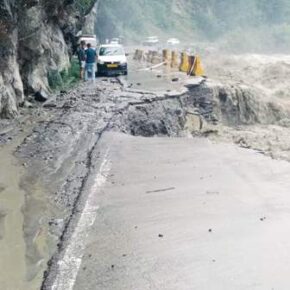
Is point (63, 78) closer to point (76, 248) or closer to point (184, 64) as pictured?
point (184, 64)

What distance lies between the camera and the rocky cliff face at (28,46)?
15836 millimetres

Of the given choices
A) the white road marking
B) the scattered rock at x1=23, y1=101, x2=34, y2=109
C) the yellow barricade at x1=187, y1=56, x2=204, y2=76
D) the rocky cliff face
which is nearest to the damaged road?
the white road marking

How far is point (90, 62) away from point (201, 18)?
227ft

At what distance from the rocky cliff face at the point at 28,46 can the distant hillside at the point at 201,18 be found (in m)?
52.4

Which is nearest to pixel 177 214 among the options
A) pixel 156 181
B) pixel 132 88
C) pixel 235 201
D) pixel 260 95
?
pixel 235 201

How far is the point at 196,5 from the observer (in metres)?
91.9

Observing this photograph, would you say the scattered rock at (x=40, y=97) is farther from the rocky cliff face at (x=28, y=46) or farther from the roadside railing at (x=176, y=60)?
the roadside railing at (x=176, y=60)

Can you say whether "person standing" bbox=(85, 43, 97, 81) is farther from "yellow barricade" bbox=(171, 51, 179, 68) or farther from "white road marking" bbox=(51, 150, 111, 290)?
"white road marking" bbox=(51, 150, 111, 290)

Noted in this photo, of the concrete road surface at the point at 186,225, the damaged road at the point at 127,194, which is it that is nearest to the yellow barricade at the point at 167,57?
the damaged road at the point at 127,194

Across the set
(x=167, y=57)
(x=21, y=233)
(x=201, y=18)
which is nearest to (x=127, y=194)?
(x=21, y=233)

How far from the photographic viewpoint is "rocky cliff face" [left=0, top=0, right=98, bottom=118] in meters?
15.8

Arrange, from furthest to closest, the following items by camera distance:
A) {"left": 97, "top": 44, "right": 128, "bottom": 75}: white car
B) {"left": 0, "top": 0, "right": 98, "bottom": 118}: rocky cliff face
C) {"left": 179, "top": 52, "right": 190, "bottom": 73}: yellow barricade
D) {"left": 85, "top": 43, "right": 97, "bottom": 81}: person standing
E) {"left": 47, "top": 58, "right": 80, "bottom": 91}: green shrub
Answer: {"left": 97, "top": 44, "right": 128, "bottom": 75}: white car < {"left": 179, "top": 52, "right": 190, "bottom": 73}: yellow barricade < {"left": 85, "top": 43, "right": 97, "bottom": 81}: person standing < {"left": 47, "top": 58, "right": 80, "bottom": 91}: green shrub < {"left": 0, "top": 0, "right": 98, "bottom": 118}: rocky cliff face

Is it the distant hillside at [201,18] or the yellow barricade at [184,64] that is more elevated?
the yellow barricade at [184,64]

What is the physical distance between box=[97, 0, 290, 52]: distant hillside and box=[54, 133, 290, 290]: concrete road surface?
66762 millimetres
